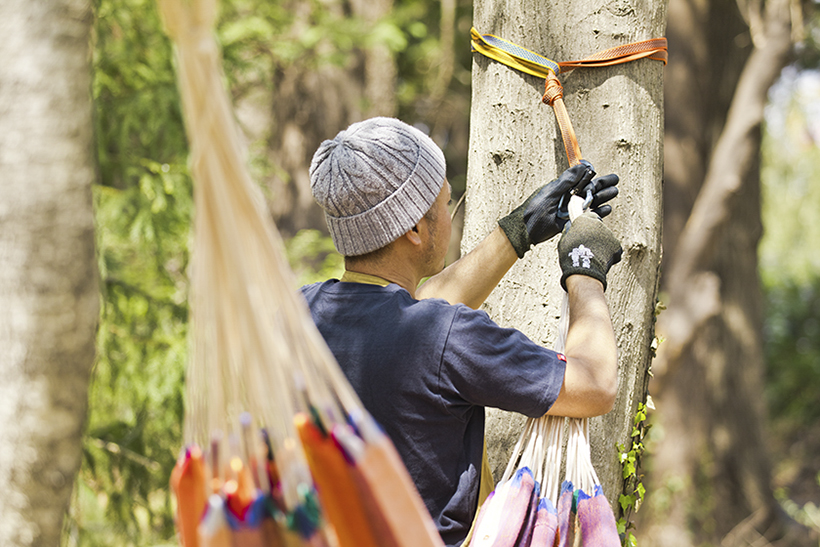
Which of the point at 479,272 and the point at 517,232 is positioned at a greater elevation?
the point at 517,232

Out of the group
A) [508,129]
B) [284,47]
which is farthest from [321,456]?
[284,47]

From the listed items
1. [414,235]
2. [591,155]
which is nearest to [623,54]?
[591,155]

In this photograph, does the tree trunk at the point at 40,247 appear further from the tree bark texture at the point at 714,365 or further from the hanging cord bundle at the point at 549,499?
the tree bark texture at the point at 714,365

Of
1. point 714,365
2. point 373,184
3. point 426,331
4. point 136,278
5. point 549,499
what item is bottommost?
point 714,365

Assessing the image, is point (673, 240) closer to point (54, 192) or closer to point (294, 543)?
point (54, 192)

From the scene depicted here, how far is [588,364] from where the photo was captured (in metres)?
1.34

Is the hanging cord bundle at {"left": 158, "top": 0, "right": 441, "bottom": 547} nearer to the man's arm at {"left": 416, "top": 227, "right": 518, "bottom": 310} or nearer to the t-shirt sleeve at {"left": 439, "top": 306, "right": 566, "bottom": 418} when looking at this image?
the t-shirt sleeve at {"left": 439, "top": 306, "right": 566, "bottom": 418}

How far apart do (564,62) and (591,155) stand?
257mm

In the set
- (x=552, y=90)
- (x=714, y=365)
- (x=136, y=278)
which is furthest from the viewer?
(x=714, y=365)

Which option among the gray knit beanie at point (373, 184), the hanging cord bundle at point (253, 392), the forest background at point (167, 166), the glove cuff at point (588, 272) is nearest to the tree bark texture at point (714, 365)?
the forest background at point (167, 166)

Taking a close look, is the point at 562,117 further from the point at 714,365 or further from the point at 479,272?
the point at 714,365

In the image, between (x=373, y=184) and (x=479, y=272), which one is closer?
(x=373, y=184)

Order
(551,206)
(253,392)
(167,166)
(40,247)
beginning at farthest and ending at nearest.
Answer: (167,166)
(40,247)
(551,206)
(253,392)

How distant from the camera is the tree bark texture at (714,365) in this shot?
5.49 meters
